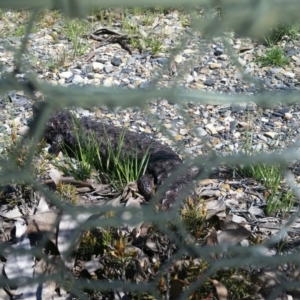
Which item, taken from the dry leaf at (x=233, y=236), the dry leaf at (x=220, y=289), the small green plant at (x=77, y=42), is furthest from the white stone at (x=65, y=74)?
the dry leaf at (x=220, y=289)

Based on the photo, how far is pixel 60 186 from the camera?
2.07 metres

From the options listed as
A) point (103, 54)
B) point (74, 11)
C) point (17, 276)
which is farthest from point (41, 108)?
point (103, 54)

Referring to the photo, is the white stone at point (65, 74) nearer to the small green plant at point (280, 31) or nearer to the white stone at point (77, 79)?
the white stone at point (77, 79)

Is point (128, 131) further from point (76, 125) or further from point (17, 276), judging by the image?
point (17, 276)

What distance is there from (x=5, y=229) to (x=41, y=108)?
1.01m

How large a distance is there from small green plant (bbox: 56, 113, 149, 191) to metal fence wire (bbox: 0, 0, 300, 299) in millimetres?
240

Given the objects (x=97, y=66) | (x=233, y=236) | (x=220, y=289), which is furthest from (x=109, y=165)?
(x=97, y=66)

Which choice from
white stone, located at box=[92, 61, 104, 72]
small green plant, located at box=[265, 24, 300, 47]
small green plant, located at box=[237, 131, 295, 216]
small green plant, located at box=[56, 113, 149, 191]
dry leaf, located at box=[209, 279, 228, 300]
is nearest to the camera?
small green plant, located at box=[265, 24, 300, 47]

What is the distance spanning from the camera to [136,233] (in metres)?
1.85

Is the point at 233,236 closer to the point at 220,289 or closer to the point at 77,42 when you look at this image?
the point at 220,289

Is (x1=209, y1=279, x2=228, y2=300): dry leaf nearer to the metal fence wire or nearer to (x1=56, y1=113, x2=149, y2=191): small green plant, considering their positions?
the metal fence wire

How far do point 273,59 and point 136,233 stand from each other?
1460 millimetres

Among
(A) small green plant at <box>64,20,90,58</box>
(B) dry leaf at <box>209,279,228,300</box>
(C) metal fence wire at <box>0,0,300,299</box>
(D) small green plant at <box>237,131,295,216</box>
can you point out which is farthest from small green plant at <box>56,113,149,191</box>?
(A) small green plant at <box>64,20,90,58</box>

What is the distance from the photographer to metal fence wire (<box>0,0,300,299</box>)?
908 millimetres
